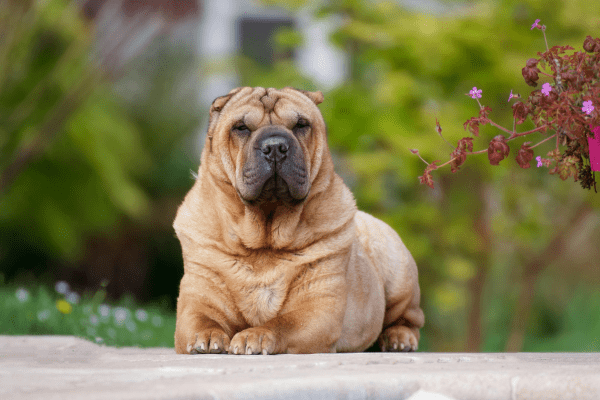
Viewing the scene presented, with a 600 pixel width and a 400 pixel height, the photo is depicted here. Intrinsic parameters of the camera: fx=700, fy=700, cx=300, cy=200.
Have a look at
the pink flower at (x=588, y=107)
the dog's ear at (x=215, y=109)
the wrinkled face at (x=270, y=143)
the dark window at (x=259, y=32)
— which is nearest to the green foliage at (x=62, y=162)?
the dark window at (x=259, y=32)

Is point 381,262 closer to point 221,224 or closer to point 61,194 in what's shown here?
point 221,224

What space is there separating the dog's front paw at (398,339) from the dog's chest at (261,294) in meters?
0.97

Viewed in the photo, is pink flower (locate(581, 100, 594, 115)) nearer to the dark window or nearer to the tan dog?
the tan dog

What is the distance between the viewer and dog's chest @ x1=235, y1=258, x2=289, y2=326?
10.1ft

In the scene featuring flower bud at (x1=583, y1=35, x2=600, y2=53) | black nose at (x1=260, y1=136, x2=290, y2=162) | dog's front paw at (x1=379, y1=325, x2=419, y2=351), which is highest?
flower bud at (x1=583, y1=35, x2=600, y2=53)

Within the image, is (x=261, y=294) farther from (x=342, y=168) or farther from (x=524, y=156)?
(x=342, y=168)

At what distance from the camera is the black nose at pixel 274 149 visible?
Result: 2.97m

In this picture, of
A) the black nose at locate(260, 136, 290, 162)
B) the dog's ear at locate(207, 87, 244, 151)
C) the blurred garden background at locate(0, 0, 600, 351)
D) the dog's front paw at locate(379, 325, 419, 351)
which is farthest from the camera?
the blurred garden background at locate(0, 0, 600, 351)

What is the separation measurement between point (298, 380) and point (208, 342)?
1.02 meters

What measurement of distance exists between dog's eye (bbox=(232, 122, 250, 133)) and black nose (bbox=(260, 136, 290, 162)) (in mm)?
203

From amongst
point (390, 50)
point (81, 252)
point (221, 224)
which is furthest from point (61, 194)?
point (221, 224)

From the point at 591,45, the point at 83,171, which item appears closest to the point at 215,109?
the point at 591,45

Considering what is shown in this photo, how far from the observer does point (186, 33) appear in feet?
41.2

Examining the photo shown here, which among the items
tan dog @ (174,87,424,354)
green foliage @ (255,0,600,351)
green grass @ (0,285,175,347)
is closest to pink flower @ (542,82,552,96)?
tan dog @ (174,87,424,354)
